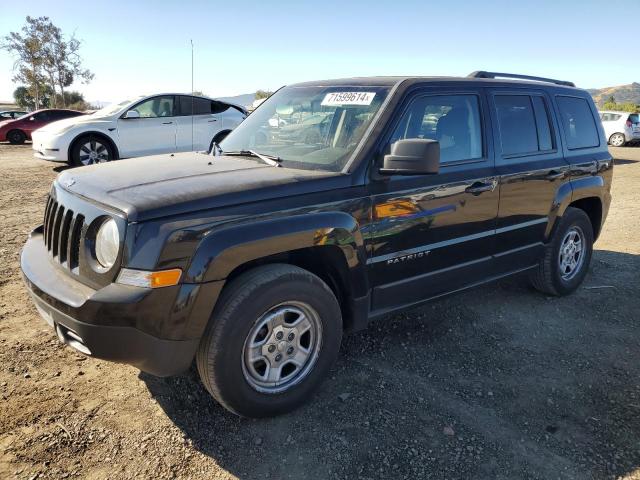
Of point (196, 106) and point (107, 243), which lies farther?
point (196, 106)

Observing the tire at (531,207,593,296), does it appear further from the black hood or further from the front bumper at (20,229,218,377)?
the front bumper at (20,229,218,377)

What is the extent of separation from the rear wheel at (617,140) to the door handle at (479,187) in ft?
71.1

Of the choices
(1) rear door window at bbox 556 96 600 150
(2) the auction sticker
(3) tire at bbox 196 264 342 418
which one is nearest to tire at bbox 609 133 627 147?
(1) rear door window at bbox 556 96 600 150

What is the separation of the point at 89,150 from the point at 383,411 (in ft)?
30.5

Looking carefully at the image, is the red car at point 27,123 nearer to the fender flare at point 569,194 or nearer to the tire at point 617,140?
the fender flare at point 569,194

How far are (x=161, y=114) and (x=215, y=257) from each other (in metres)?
9.15

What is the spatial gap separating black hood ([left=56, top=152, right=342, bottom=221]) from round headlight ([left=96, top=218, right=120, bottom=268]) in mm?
107

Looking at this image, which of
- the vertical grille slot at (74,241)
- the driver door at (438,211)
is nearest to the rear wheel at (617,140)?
the driver door at (438,211)

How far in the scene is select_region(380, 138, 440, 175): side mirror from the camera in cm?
292

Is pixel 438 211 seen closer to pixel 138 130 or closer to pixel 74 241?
pixel 74 241

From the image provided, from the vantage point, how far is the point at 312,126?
3572 millimetres

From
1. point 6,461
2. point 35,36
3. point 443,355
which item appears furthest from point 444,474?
point 35,36

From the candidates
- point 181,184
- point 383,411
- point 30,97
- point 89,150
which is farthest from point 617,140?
point 30,97

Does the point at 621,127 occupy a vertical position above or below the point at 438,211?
above
